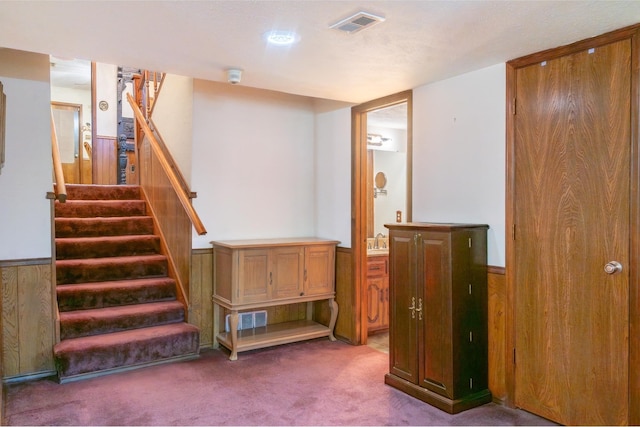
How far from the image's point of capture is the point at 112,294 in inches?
158

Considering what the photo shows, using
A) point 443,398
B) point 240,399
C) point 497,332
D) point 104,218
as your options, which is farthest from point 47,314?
point 497,332

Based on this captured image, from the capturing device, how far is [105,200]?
5473 mm

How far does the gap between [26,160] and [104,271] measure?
1.34 meters

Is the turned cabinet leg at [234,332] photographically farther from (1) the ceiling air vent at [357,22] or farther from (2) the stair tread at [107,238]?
(1) the ceiling air vent at [357,22]

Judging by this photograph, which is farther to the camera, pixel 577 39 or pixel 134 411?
pixel 134 411

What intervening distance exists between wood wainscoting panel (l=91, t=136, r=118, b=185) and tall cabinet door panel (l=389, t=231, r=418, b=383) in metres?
6.29

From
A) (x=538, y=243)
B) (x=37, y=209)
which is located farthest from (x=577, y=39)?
(x=37, y=209)

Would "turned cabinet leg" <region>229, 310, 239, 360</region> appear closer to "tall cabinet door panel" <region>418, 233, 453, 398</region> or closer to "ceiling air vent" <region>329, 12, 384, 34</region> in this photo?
"tall cabinet door panel" <region>418, 233, 453, 398</region>

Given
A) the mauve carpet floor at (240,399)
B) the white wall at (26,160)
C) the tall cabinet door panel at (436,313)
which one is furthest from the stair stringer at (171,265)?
the tall cabinet door panel at (436,313)

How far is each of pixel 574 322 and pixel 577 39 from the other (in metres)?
1.63

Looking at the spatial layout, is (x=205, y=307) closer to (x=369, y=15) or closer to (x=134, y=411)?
(x=134, y=411)

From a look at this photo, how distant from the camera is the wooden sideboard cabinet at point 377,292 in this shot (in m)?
4.54

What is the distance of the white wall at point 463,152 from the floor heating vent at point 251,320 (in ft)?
6.16

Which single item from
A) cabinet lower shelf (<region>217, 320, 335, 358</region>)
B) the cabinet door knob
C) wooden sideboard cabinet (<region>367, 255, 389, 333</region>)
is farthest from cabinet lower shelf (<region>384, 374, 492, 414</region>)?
wooden sideboard cabinet (<region>367, 255, 389, 333</region>)
